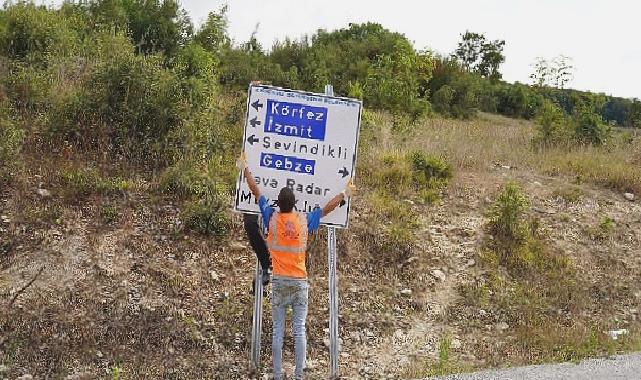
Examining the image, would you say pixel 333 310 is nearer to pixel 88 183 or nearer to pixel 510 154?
pixel 88 183

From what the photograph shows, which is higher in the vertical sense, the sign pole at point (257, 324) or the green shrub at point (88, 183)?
the green shrub at point (88, 183)

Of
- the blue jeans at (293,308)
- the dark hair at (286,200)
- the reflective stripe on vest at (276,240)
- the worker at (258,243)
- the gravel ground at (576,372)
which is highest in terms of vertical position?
the dark hair at (286,200)

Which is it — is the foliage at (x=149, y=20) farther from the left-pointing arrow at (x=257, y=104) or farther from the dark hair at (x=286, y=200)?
the dark hair at (x=286, y=200)

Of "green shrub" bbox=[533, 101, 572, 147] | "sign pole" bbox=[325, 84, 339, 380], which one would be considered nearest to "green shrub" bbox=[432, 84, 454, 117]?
"green shrub" bbox=[533, 101, 572, 147]

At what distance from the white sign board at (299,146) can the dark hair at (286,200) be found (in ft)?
1.31

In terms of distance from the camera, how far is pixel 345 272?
7.85 meters

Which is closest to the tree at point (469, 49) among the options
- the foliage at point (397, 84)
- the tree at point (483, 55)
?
the tree at point (483, 55)

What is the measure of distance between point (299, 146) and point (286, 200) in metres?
0.64

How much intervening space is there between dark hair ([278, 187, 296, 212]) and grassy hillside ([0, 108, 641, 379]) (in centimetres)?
170

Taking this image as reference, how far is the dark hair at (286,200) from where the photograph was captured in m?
5.27

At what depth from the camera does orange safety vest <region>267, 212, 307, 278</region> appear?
5.24m

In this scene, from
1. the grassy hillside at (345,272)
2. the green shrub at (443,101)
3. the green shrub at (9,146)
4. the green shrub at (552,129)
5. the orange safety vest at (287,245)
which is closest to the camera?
the orange safety vest at (287,245)

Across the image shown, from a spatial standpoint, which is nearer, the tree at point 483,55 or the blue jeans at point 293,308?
the blue jeans at point 293,308

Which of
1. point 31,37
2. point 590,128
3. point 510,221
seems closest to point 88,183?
point 31,37
